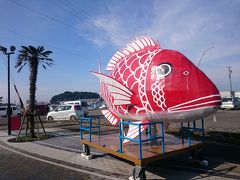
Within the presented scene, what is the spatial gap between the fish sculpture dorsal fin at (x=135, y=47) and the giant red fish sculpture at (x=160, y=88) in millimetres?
26

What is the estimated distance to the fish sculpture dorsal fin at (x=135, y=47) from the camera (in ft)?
25.0

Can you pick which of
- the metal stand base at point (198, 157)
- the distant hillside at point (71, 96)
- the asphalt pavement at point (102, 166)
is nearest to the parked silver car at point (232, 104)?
the asphalt pavement at point (102, 166)

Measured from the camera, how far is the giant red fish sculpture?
6184 mm

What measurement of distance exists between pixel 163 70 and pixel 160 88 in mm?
424

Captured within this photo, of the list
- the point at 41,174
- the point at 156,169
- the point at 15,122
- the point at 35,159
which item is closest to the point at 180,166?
the point at 156,169

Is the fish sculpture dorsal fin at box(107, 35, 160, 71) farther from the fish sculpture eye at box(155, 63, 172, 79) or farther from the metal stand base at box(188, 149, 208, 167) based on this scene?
the metal stand base at box(188, 149, 208, 167)

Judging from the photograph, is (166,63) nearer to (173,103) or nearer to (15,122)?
(173,103)

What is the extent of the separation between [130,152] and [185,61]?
2.50 m

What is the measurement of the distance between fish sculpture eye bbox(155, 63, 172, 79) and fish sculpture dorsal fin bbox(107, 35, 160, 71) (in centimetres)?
105

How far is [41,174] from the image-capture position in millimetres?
7598

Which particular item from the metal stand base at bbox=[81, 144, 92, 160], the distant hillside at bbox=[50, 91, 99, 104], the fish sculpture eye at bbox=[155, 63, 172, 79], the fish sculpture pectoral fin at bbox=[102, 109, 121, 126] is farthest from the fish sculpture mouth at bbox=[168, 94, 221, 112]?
the distant hillside at bbox=[50, 91, 99, 104]

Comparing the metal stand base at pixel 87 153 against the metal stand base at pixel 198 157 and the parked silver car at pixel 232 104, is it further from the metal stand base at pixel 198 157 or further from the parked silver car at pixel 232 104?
the parked silver car at pixel 232 104

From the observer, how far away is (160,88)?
6441 millimetres

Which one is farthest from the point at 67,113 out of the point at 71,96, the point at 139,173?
the point at 71,96
